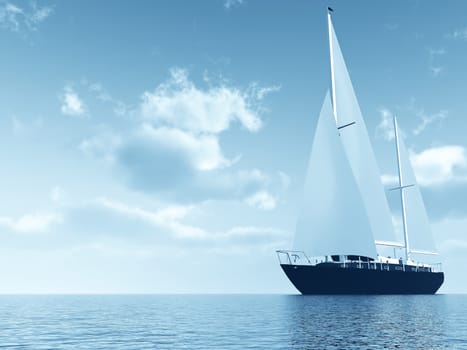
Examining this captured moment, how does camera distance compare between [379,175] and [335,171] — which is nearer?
[335,171]

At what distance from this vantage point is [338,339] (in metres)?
29.0

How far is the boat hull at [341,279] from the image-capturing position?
2645 inches

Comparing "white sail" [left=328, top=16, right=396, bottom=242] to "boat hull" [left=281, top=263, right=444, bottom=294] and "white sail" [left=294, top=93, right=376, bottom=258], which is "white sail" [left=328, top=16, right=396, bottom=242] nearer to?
"boat hull" [left=281, top=263, right=444, bottom=294]

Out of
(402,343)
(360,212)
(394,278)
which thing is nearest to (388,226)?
(394,278)

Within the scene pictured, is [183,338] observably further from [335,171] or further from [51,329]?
[335,171]

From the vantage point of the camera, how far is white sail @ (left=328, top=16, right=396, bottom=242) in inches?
3041

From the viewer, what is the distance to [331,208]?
65000mm

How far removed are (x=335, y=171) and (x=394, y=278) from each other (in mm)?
22006

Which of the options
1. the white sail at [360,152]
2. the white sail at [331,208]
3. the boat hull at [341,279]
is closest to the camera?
the white sail at [331,208]

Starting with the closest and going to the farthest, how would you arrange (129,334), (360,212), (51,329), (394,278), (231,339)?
(231,339), (129,334), (51,329), (360,212), (394,278)

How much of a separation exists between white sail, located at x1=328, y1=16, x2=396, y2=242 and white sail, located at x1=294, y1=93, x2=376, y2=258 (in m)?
11.2

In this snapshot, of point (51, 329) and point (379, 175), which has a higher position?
point (379, 175)

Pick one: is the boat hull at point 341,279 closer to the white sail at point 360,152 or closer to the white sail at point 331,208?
the white sail at point 331,208

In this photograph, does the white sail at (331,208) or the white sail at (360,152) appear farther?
the white sail at (360,152)
